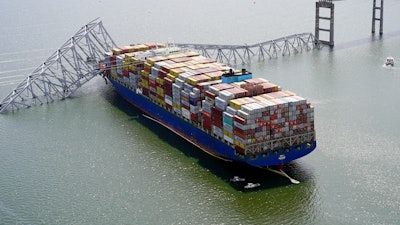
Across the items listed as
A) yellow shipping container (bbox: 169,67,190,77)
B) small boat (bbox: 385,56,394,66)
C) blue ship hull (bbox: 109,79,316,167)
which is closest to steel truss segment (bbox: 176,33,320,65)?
small boat (bbox: 385,56,394,66)

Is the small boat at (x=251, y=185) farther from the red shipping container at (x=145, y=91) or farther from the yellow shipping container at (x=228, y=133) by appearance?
the red shipping container at (x=145, y=91)

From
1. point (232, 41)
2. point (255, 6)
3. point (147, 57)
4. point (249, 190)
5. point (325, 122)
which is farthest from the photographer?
point (255, 6)

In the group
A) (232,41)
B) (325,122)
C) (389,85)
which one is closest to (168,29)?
(232,41)

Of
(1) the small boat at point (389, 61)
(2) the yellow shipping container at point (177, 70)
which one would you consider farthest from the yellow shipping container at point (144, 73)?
(1) the small boat at point (389, 61)

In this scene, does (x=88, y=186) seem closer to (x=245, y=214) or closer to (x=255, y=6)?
(x=245, y=214)

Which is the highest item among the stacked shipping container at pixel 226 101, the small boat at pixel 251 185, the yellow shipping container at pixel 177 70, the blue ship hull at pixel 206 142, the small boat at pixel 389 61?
the yellow shipping container at pixel 177 70

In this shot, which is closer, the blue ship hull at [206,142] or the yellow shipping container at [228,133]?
the blue ship hull at [206,142]

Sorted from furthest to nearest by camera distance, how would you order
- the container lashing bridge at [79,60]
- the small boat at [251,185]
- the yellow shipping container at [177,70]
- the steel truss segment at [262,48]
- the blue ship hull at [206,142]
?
the steel truss segment at [262,48]
the container lashing bridge at [79,60]
the yellow shipping container at [177,70]
the blue ship hull at [206,142]
the small boat at [251,185]

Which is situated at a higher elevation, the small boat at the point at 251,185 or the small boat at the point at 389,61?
the small boat at the point at 389,61
